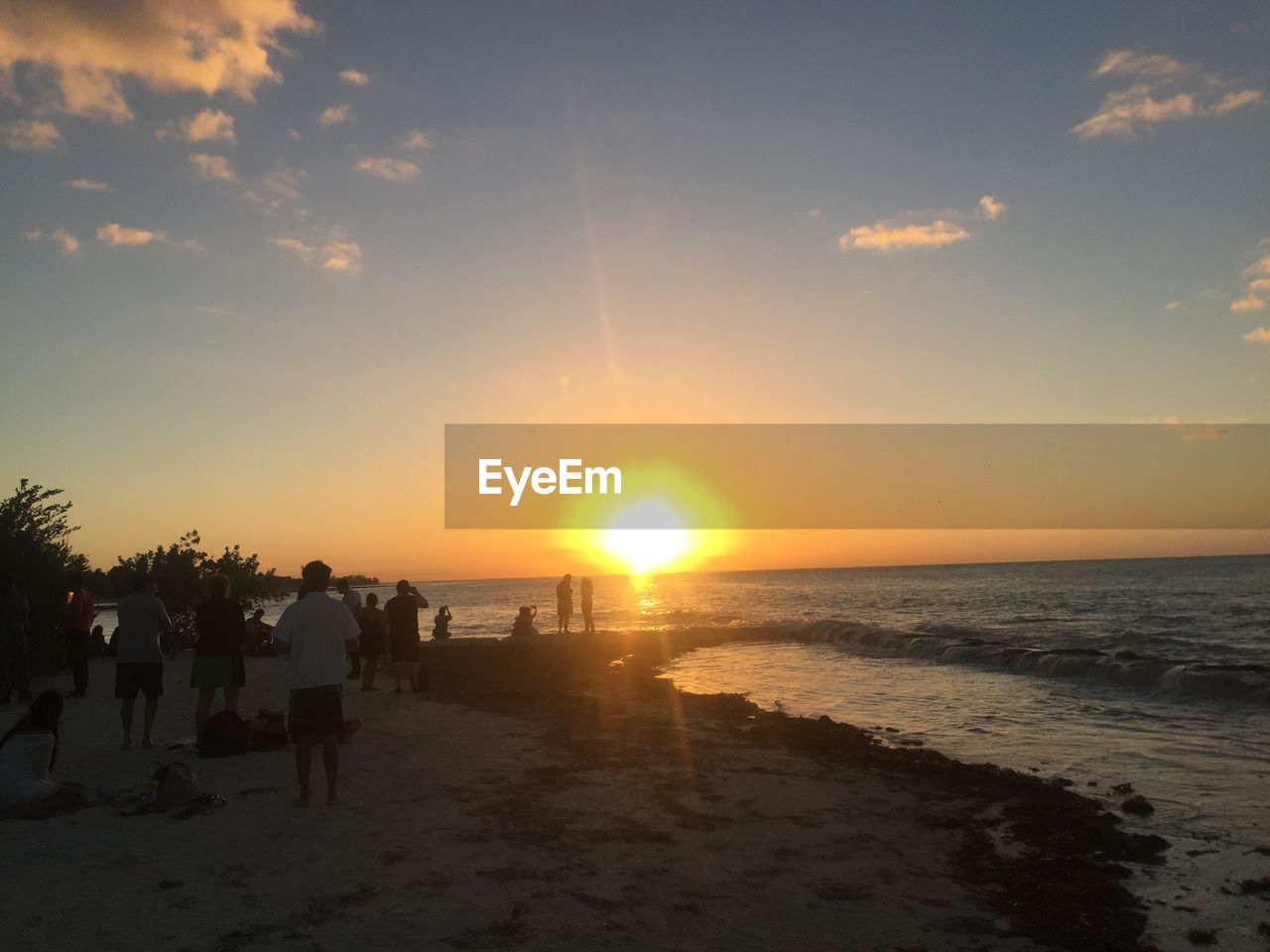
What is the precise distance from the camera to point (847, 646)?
29562 millimetres

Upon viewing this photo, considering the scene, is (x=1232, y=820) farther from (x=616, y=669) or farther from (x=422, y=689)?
(x=616, y=669)

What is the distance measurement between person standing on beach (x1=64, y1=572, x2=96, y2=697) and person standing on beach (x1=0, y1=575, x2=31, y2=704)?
64 cm

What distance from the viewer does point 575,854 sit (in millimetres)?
6832

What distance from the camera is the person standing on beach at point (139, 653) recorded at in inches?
394

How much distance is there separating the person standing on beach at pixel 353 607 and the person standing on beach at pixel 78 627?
4109mm

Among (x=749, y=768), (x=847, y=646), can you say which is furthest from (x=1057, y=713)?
(x=847, y=646)

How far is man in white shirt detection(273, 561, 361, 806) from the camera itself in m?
7.69

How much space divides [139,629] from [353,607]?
22.4ft

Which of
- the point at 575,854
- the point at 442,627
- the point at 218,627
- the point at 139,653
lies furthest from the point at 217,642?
the point at 442,627

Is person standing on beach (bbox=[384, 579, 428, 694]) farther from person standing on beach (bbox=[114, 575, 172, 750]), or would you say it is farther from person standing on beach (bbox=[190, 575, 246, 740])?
person standing on beach (bbox=[114, 575, 172, 750])

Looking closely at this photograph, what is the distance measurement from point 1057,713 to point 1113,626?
2405cm

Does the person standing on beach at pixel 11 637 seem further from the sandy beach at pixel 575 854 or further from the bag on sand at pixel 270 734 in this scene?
the bag on sand at pixel 270 734

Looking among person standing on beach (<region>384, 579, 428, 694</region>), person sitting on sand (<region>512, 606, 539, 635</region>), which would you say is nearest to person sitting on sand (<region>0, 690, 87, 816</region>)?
person standing on beach (<region>384, 579, 428, 694</region>)

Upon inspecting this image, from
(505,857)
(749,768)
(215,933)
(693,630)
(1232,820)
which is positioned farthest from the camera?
(693,630)
